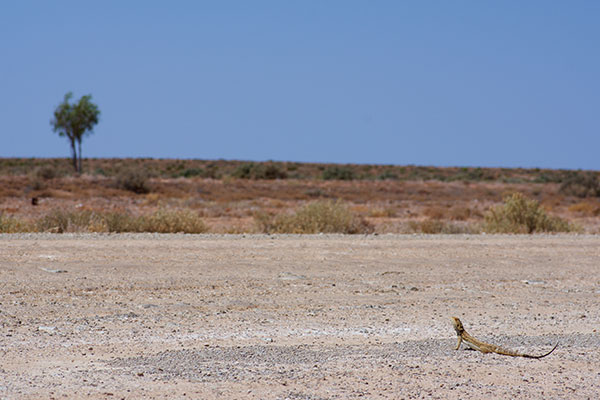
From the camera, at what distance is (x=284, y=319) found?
828 cm

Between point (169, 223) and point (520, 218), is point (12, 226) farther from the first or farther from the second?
point (520, 218)

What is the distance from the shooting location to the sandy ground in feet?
19.0

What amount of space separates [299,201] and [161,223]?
1897 centimetres

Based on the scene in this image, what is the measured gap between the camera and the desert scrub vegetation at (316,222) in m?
19.9

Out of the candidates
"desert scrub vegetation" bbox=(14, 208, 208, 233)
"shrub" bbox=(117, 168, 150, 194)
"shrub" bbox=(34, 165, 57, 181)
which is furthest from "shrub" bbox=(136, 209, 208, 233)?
"shrub" bbox=(34, 165, 57, 181)

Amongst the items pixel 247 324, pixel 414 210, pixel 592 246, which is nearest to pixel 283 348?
pixel 247 324

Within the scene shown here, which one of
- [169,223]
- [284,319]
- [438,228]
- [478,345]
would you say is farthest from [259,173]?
[478,345]

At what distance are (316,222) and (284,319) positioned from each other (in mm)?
11817

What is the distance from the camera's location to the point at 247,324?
314 inches

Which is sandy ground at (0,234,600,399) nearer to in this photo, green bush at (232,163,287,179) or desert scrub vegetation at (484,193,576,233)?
desert scrub vegetation at (484,193,576,233)

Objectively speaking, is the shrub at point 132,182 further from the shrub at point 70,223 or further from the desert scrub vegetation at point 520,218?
the desert scrub vegetation at point 520,218

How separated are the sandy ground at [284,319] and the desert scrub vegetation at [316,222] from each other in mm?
5191

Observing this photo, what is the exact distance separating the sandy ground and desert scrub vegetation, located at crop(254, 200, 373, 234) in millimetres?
5191

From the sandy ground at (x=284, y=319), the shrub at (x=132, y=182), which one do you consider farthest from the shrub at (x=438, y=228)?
the shrub at (x=132, y=182)
